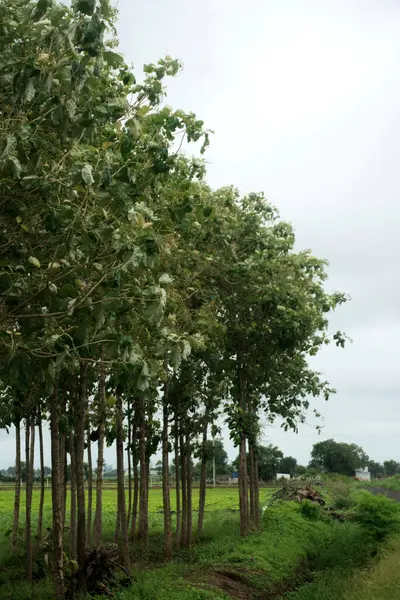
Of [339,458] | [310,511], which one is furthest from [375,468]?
[310,511]

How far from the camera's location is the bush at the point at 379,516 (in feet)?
63.2

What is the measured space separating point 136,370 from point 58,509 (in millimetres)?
6299

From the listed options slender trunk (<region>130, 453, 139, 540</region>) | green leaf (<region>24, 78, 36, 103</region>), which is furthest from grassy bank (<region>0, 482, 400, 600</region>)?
green leaf (<region>24, 78, 36, 103</region>)

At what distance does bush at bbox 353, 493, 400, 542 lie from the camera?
1927cm

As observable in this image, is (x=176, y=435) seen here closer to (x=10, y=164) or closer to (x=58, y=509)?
(x=58, y=509)

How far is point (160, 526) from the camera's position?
29.0m

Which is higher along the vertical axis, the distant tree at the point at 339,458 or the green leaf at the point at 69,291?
the green leaf at the point at 69,291

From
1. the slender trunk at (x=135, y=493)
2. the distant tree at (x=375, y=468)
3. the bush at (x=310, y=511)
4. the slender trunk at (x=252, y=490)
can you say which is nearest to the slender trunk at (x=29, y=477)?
the slender trunk at (x=135, y=493)

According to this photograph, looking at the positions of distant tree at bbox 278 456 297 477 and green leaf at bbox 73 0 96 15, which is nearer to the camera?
green leaf at bbox 73 0 96 15

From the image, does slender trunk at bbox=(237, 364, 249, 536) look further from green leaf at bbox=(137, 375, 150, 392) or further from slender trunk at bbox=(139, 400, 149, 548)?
green leaf at bbox=(137, 375, 150, 392)

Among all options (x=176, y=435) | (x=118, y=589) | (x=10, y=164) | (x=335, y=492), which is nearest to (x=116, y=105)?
(x=10, y=164)

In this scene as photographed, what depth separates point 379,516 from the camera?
19.6m

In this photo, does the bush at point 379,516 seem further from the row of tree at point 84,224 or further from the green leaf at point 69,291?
the green leaf at point 69,291

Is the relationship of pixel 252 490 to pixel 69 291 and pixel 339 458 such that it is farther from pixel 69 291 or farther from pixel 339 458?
pixel 339 458
